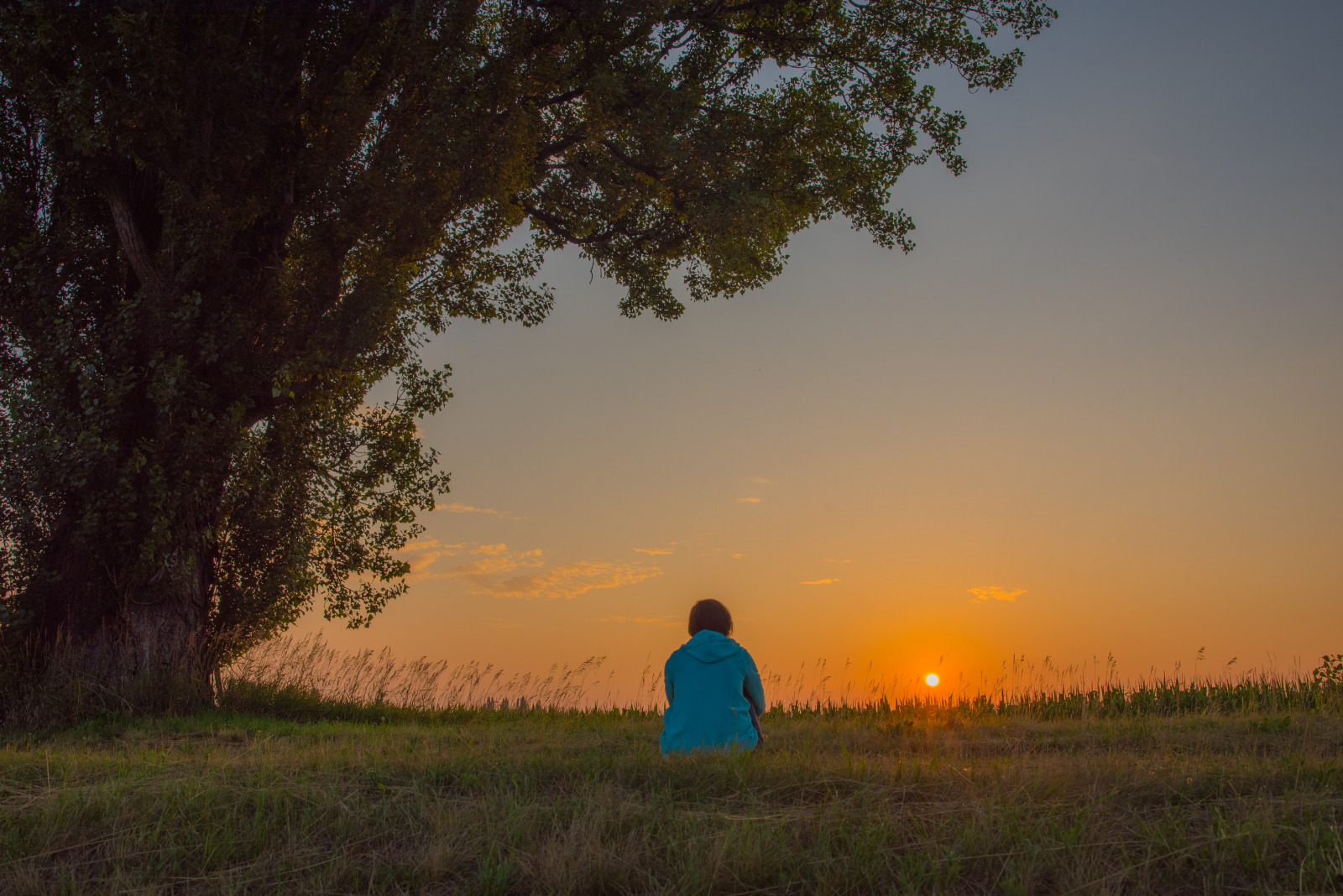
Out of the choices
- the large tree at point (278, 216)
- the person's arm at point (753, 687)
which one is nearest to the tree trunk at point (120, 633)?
the large tree at point (278, 216)

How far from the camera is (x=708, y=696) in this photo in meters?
7.67

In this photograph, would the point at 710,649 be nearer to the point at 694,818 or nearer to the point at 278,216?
the point at 694,818

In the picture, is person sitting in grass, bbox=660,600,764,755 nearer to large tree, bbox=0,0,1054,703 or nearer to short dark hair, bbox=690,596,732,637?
short dark hair, bbox=690,596,732,637

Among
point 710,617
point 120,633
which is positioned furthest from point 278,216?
point 710,617

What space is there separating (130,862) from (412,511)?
37.4 feet

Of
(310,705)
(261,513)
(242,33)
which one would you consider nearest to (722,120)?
(242,33)

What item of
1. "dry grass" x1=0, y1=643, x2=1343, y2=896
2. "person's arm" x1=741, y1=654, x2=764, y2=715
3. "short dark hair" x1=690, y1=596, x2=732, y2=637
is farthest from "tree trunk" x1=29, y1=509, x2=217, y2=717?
"person's arm" x1=741, y1=654, x2=764, y2=715

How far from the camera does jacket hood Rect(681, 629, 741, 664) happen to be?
765cm

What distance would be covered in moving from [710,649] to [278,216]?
40.2ft

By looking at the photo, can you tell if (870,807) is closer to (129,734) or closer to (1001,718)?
(1001,718)

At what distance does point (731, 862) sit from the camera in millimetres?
4879

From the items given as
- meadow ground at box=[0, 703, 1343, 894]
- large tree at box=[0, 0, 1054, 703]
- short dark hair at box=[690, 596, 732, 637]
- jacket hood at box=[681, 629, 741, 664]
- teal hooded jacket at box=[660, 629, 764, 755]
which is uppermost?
large tree at box=[0, 0, 1054, 703]

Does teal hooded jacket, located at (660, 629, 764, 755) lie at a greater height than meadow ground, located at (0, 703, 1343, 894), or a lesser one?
greater

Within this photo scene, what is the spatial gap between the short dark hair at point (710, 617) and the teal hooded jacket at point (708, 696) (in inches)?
12.2
